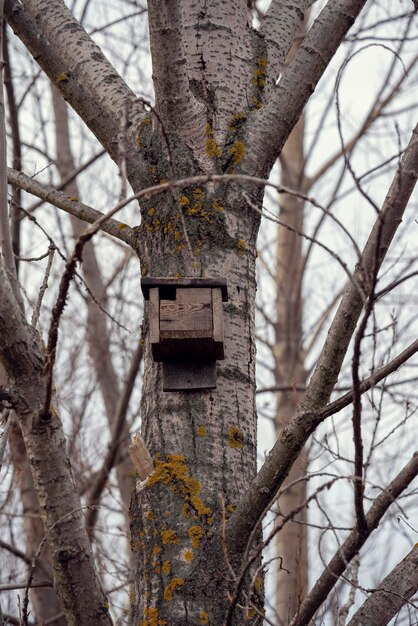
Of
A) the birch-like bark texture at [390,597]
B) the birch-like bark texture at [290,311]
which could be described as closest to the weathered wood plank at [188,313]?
the birch-like bark texture at [390,597]

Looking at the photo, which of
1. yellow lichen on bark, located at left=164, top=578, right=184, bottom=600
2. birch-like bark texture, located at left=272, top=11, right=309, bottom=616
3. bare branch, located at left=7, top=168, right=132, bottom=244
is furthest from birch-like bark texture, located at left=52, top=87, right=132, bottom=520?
yellow lichen on bark, located at left=164, top=578, right=184, bottom=600

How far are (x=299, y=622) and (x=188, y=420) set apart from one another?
659mm

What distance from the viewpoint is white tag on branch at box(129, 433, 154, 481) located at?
240 cm

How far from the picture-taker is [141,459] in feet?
7.89

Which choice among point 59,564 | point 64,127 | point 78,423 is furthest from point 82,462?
point 59,564

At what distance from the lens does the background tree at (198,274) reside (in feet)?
6.43

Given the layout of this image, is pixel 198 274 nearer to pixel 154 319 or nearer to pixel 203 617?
pixel 154 319

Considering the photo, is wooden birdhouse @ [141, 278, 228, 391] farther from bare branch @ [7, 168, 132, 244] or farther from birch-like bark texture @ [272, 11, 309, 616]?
birch-like bark texture @ [272, 11, 309, 616]

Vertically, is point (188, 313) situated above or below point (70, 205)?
below

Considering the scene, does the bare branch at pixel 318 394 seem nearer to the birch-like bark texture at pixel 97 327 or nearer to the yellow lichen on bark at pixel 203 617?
the yellow lichen on bark at pixel 203 617

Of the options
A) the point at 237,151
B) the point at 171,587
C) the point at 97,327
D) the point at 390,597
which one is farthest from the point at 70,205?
the point at 97,327

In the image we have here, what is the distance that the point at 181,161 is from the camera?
274 centimetres

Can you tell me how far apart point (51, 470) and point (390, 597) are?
2.83 feet

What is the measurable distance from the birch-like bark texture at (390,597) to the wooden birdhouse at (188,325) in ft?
2.32
